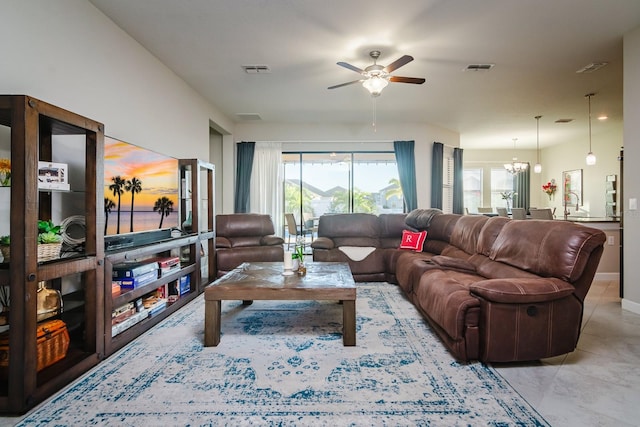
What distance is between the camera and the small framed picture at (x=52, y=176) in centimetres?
203

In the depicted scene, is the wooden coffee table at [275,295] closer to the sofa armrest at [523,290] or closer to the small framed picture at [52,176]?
the sofa armrest at [523,290]

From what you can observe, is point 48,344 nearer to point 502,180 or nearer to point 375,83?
point 375,83

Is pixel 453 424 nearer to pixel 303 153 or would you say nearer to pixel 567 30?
pixel 567 30

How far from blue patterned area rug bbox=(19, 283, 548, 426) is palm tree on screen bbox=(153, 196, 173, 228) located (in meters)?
1.17

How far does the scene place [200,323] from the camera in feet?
9.82

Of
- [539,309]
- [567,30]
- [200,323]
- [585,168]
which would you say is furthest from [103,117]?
[585,168]

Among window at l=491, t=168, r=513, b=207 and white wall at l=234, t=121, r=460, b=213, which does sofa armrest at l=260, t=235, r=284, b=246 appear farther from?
window at l=491, t=168, r=513, b=207

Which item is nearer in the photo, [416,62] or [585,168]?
[416,62]

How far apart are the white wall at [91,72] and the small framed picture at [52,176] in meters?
0.55

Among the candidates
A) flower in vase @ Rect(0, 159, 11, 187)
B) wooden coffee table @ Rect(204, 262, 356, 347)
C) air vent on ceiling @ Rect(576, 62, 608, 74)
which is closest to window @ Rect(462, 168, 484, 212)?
air vent on ceiling @ Rect(576, 62, 608, 74)

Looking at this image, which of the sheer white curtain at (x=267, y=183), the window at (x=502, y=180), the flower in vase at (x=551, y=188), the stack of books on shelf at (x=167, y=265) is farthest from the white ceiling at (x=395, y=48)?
the window at (x=502, y=180)

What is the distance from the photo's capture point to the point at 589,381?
1.99 metres

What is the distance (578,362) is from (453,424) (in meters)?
1.30

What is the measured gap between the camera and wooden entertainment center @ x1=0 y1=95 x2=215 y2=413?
1658 mm
